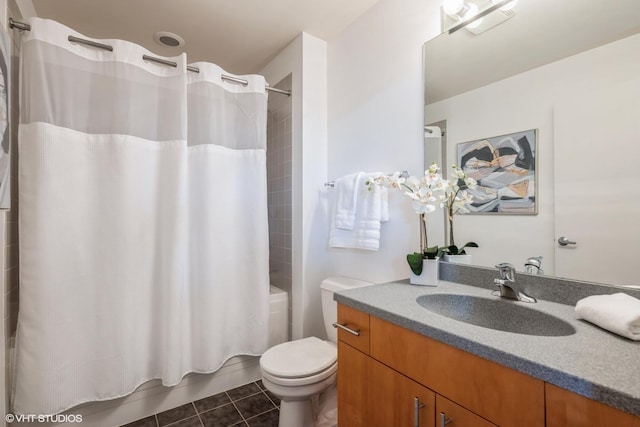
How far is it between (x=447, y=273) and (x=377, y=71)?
1.22 m

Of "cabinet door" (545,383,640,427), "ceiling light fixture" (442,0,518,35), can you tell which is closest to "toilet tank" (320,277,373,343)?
"cabinet door" (545,383,640,427)

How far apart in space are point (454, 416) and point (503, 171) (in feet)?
3.05

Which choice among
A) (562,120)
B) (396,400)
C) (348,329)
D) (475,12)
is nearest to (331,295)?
(348,329)

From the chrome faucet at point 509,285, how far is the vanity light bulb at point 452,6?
3.86 feet

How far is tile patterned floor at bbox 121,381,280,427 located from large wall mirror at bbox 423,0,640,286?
4.77ft

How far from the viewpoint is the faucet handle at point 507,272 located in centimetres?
108

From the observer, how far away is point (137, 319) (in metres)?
1.55

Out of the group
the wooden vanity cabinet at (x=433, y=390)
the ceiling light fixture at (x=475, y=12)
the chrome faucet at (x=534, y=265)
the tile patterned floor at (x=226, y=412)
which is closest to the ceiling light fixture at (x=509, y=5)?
the ceiling light fixture at (x=475, y=12)

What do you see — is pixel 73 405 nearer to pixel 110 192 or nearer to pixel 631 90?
pixel 110 192

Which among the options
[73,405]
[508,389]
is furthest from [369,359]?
[73,405]

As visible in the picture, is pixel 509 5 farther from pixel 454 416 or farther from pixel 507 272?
pixel 454 416

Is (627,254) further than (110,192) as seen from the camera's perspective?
No

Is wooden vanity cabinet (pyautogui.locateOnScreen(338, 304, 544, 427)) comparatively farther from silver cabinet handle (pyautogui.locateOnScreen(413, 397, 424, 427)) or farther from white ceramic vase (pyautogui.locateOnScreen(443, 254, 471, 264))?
white ceramic vase (pyautogui.locateOnScreen(443, 254, 471, 264))

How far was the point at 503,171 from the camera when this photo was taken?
1.19m
